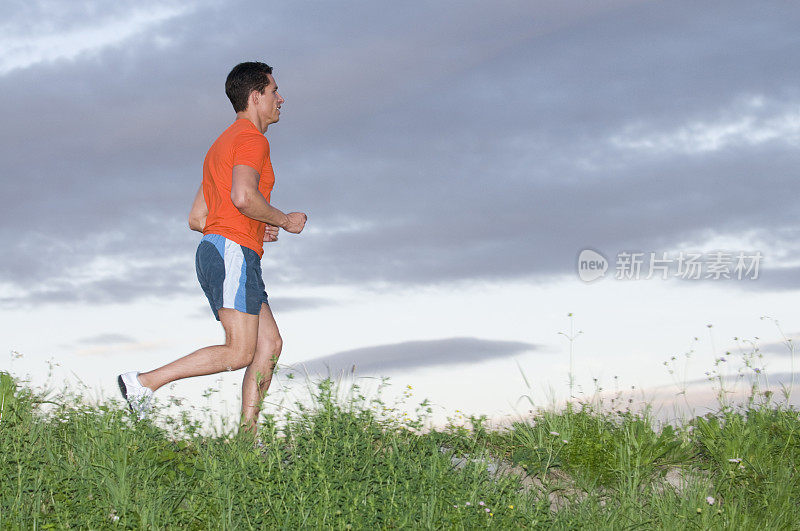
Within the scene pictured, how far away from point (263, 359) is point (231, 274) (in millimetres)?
820

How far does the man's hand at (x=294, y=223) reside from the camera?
6.40 metres

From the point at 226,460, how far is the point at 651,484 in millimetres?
3441

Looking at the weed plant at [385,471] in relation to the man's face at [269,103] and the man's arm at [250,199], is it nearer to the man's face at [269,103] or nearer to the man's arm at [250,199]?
the man's arm at [250,199]

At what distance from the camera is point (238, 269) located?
20.4 ft

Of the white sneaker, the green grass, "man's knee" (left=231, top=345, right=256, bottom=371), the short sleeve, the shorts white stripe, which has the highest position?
the short sleeve

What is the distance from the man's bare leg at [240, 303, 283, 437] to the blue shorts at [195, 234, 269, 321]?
27 centimetres

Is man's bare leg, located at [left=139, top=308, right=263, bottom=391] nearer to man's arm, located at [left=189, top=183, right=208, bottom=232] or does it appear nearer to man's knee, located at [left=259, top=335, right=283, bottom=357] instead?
man's knee, located at [left=259, top=335, right=283, bottom=357]

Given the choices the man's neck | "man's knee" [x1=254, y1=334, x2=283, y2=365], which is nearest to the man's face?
the man's neck

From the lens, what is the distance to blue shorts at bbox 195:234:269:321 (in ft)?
20.4

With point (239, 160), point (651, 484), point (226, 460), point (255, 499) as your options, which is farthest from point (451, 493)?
point (239, 160)

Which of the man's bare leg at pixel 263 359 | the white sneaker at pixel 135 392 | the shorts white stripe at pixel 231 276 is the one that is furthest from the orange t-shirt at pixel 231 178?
the white sneaker at pixel 135 392

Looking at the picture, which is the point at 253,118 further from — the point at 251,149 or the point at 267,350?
the point at 267,350

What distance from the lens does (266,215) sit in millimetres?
6188

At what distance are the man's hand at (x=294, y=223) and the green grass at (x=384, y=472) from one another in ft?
4.87
